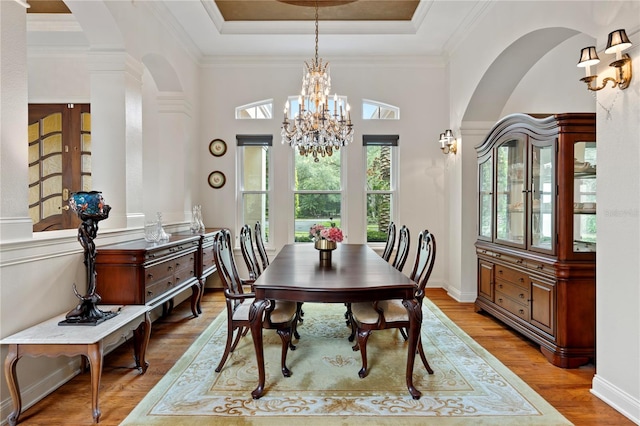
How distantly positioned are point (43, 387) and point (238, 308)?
1353mm

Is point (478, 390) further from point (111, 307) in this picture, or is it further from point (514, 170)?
point (111, 307)

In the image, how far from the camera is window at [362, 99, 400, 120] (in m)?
5.88

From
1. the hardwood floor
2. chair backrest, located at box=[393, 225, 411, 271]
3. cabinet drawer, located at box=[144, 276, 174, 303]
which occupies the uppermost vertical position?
chair backrest, located at box=[393, 225, 411, 271]

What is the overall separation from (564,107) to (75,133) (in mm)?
6266

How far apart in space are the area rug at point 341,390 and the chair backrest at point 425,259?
70cm

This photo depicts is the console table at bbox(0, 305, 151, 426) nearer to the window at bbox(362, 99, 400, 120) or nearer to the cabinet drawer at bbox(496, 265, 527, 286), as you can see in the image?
the cabinet drawer at bbox(496, 265, 527, 286)

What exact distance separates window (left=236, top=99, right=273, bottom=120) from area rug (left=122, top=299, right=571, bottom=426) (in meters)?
3.67

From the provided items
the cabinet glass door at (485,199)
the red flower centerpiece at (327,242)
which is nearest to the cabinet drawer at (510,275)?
the cabinet glass door at (485,199)

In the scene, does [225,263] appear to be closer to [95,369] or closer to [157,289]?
[157,289]

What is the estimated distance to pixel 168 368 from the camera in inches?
115

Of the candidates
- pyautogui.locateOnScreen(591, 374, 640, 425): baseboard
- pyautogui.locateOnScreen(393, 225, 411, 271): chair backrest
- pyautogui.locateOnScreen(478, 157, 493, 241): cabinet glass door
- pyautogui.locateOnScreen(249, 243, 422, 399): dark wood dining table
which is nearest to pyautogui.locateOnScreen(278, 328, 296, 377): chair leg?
pyautogui.locateOnScreen(249, 243, 422, 399): dark wood dining table

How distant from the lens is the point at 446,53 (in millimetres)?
5523

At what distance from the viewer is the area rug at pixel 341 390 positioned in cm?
222

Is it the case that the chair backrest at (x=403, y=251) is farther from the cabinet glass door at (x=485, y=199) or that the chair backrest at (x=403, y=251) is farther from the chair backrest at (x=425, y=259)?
the cabinet glass door at (x=485, y=199)
